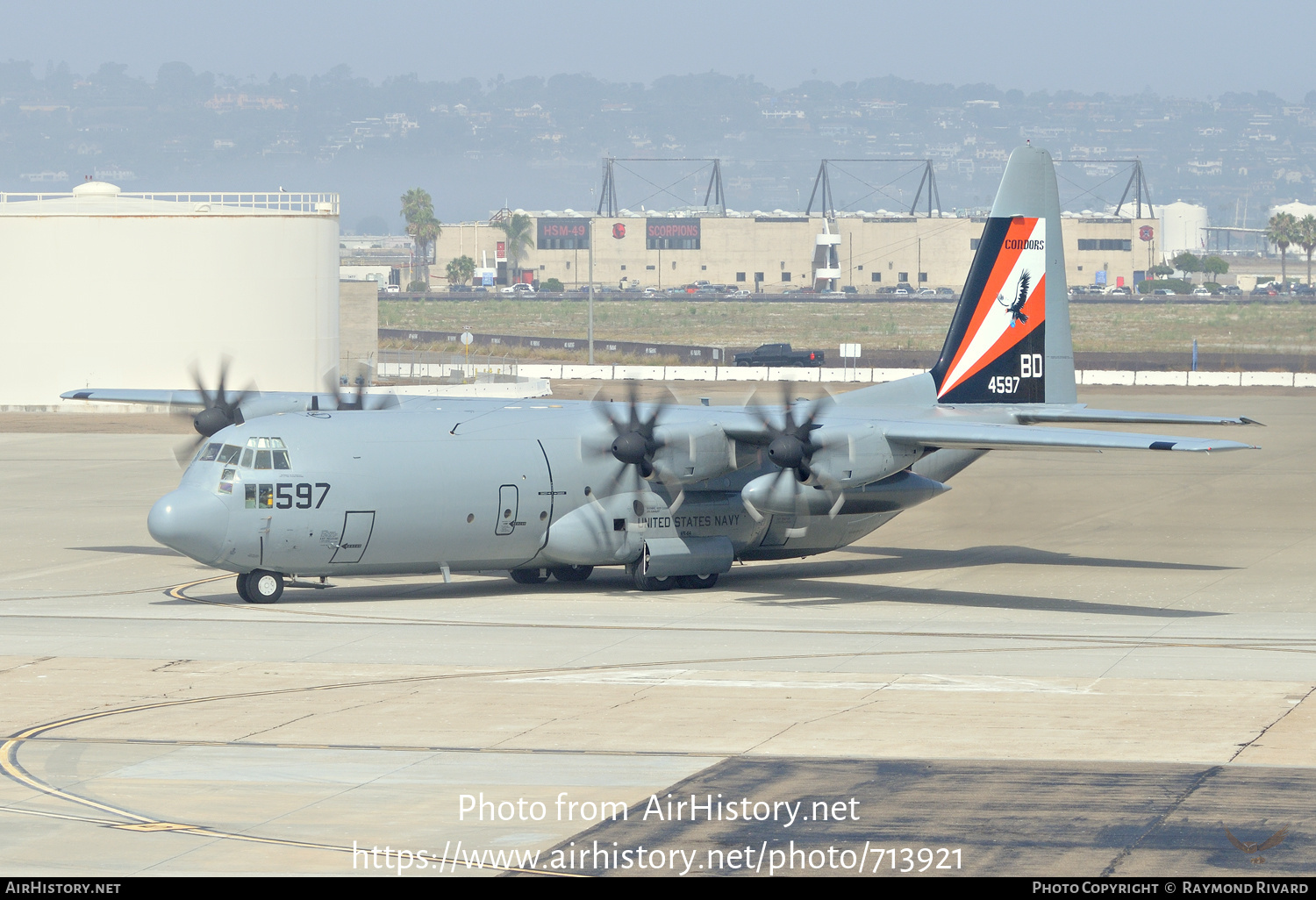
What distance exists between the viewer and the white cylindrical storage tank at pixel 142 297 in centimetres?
7412

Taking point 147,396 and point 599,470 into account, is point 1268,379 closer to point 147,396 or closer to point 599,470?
point 599,470

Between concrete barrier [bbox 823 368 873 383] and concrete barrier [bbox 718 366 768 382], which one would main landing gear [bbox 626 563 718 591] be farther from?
concrete barrier [bbox 718 366 768 382]

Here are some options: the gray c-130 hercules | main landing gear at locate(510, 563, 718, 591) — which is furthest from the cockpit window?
main landing gear at locate(510, 563, 718, 591)

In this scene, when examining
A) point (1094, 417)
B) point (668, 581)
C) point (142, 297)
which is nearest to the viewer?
point (668, 581)

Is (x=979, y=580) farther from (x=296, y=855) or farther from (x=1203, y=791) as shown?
(x=296, y=855)

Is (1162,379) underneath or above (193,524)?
above

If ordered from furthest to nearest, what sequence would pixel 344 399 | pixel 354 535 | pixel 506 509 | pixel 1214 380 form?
pixel 1214 380 → pixel 344 399 → pixel 506 509 → pixel 354 535

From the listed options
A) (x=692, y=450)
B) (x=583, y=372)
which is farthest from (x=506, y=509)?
(x=583, y=372)

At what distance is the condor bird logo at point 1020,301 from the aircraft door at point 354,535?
51.5ft

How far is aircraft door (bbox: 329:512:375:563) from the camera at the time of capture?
2938cm

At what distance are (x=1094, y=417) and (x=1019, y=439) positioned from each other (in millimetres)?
4818

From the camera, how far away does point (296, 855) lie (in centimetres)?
1435

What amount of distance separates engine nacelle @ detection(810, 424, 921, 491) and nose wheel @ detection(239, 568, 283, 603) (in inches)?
404

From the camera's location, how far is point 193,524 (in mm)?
28344
